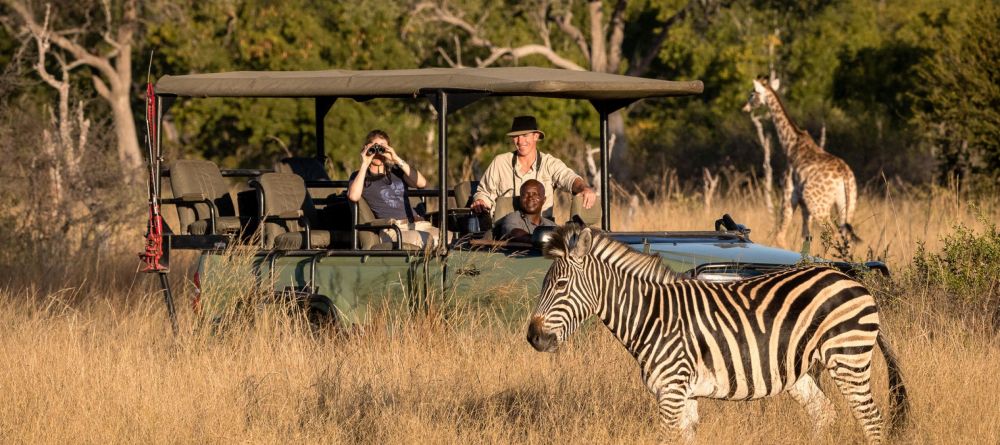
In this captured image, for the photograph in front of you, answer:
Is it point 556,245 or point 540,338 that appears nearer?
point 540,338

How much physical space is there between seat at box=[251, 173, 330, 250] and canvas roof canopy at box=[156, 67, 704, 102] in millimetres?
553

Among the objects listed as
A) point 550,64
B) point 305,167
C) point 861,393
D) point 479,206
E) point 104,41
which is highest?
point 104,41

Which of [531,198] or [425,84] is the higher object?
[425,84]

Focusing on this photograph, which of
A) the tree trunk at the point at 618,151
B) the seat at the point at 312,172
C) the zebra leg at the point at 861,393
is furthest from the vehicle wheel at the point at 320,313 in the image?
the tree trunk at the point at 618,151

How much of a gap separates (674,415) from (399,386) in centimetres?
184

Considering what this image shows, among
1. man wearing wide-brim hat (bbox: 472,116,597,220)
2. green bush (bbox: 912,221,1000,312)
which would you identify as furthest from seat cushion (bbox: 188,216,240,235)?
green bush (bbox: 912,221,1000,312)

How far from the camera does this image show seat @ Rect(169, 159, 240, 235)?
29.1 feet

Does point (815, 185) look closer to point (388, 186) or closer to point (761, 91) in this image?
point (761, 91)

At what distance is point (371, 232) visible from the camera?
8805 mm

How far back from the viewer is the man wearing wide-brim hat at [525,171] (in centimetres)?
943

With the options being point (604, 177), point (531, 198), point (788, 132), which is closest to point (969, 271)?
point (604, 177)

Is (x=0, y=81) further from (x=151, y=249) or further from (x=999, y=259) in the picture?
(x=999, y=259)

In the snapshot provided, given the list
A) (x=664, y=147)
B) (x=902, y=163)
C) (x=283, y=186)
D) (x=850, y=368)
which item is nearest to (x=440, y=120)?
(x=283, y=186)

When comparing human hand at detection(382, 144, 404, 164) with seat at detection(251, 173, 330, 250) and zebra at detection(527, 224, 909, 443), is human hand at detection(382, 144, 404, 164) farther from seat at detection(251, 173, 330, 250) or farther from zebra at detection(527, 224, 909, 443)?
zebra at detection(527, 224, 909, 443)
